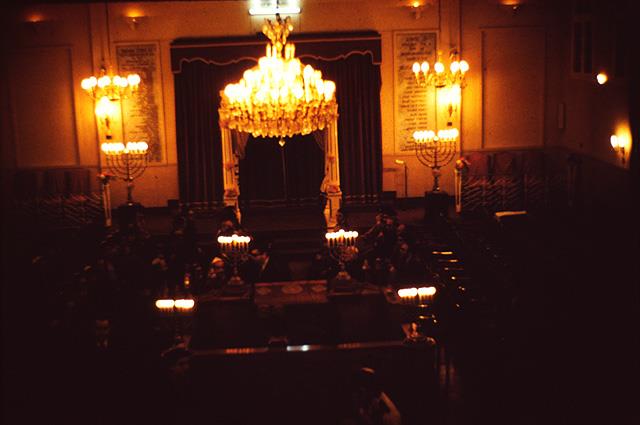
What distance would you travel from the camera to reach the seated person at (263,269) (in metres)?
11.3

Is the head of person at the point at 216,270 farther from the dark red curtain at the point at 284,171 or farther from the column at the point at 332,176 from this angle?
the dark red curtain at the point at 284,171

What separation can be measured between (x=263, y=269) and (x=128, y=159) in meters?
5.60

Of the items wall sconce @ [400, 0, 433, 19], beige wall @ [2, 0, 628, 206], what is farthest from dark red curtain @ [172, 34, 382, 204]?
wall sconce @ [400, 0, 433, 19]

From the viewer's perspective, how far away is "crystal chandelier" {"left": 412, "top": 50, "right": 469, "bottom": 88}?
49.8ft

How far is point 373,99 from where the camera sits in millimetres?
15938

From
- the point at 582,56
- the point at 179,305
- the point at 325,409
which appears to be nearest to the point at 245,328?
the point at 179,305

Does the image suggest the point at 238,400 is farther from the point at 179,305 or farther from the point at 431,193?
the point at 431,193

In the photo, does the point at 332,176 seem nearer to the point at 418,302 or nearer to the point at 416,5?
the point at 416,5

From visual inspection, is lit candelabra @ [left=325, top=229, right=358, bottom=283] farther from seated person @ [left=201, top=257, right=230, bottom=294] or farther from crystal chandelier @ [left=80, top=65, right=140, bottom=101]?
crystal chandelier @ [left=80, top=65, right=140, bottom=101]

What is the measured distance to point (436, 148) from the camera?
51.6 feet

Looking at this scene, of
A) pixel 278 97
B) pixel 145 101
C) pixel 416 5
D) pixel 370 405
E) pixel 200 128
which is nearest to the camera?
pixel 370 405

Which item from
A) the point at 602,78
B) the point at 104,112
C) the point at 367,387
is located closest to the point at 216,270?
the point at 367,387

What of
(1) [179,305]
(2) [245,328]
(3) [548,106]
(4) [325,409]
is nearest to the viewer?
(4) [325,409]

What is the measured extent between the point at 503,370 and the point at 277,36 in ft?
14.5
